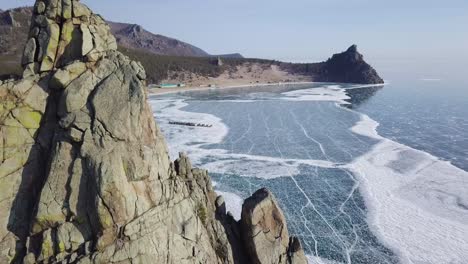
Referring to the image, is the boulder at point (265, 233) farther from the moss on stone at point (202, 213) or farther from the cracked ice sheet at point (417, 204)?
the cracked ice sheet at point (417, 204)

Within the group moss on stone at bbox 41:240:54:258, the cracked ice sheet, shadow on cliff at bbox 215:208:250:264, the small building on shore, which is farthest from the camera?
the small building on shore

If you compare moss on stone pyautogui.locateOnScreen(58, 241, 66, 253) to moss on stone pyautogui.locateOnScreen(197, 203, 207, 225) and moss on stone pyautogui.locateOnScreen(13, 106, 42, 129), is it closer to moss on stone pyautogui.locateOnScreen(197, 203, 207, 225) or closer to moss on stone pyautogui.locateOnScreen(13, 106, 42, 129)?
moss on stone pyautogui.locateOnScreen(13, 106, 42, 129)

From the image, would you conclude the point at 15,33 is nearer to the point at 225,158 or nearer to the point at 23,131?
the point at 225,158

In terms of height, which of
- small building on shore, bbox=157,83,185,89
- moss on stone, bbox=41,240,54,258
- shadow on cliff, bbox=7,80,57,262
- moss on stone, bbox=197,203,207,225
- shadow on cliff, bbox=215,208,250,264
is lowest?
small building on shore, bbox=157,83,185,89

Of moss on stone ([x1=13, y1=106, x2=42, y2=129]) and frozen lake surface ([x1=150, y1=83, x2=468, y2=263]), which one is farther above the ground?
moss on stone ([x1=13, y1=106, x2=42, y2=129])

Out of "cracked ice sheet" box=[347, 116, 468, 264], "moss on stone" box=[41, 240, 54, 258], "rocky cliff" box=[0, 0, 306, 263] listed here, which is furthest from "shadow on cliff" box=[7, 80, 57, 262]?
"cracked ice sheet" box=[347, 116, 468, 264]

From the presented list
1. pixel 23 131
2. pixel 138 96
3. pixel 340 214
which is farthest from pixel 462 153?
pixel 23 131
